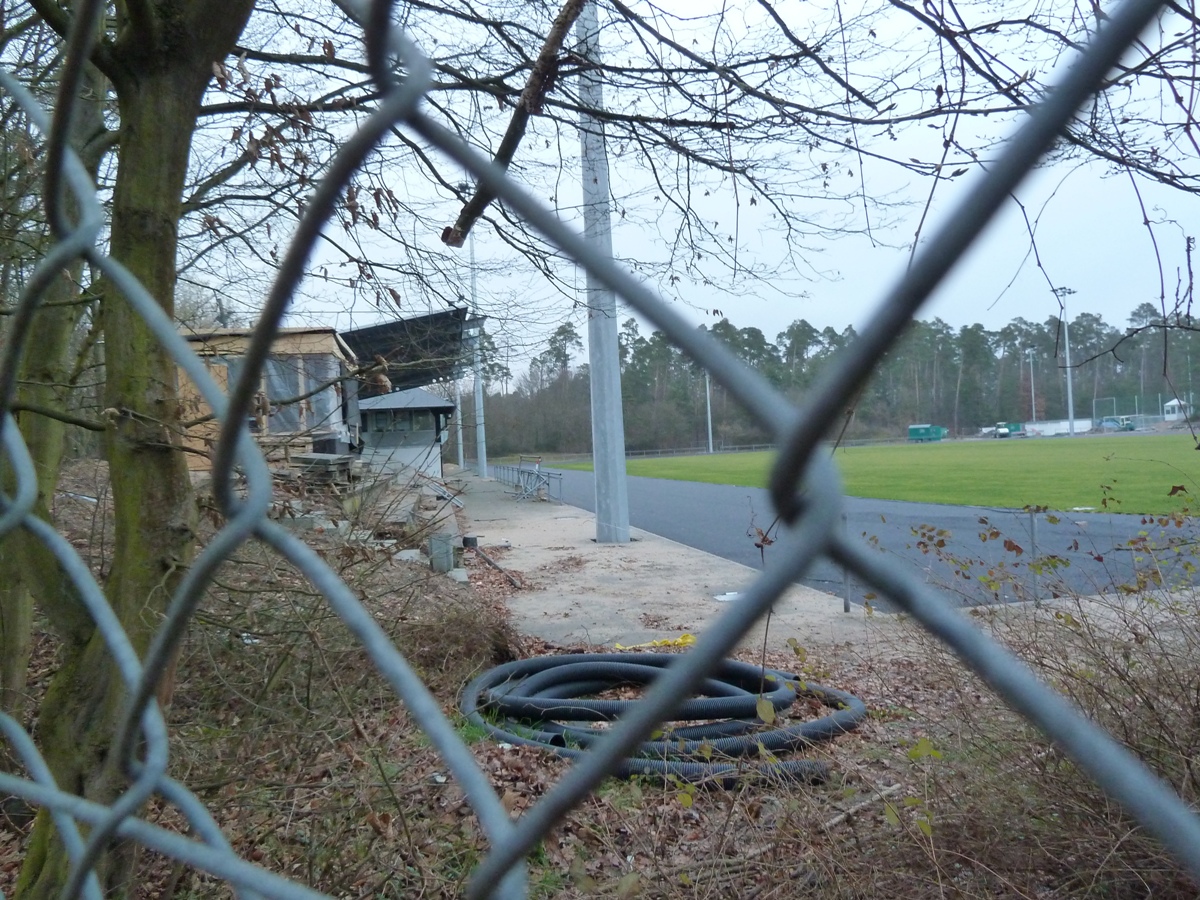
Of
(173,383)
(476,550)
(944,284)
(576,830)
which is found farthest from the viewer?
(476,550)

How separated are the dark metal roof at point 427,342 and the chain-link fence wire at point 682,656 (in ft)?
8.49

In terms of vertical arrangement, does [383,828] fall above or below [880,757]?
above

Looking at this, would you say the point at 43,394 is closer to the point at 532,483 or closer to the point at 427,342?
the point at 427,342

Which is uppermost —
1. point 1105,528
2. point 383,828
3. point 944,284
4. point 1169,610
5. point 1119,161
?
point 1119,161

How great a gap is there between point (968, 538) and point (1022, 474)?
1890 cm

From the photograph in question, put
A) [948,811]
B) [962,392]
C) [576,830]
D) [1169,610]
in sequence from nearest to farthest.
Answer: [948,811] → [1169,610] → [576,830] → [962,392]

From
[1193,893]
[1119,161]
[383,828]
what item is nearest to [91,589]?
[383,828]

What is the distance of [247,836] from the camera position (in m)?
2.84

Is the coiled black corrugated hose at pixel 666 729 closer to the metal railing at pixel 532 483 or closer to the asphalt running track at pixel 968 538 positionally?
the asphalt running track at pixel 968 538

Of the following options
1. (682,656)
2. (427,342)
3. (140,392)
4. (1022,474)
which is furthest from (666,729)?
(1022,474)

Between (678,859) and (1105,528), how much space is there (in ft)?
50.7

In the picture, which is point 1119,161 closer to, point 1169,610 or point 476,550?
point 1169,610

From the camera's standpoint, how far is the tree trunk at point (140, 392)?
1835 millimetres

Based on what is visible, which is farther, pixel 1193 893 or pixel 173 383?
pixel 1193 893
